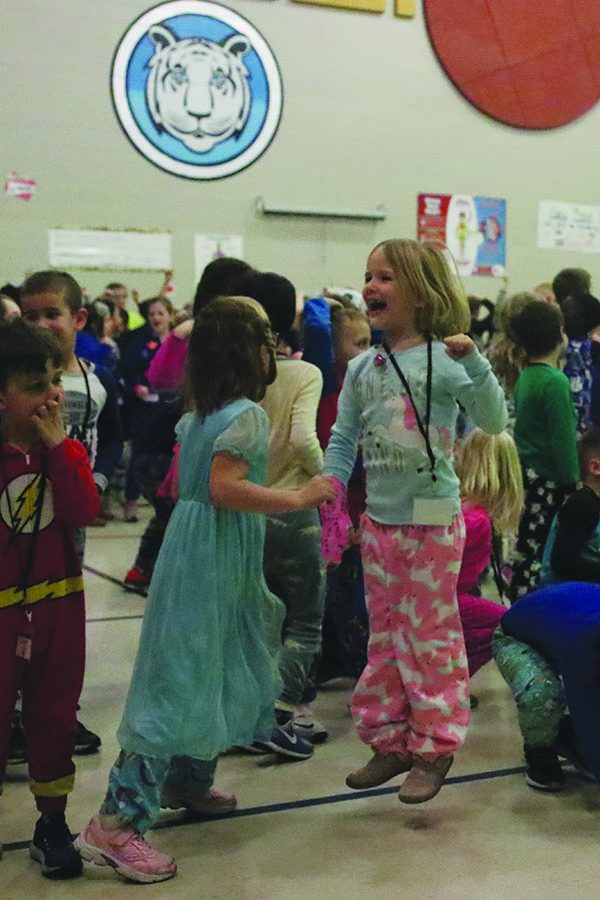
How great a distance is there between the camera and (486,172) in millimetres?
10555

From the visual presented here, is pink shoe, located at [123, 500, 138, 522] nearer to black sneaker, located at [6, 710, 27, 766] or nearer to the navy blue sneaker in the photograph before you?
black sneaker, located at [6, 710, 27, 766]

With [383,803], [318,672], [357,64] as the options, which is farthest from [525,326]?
[357,64]

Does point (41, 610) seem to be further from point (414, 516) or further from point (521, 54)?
point (521, 54)

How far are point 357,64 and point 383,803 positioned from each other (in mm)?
8544

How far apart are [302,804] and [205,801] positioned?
0.25 m

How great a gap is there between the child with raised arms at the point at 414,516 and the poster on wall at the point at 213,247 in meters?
7.17

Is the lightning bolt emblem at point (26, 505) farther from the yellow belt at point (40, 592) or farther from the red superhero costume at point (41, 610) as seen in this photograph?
the yellow belt at point (40, 592)

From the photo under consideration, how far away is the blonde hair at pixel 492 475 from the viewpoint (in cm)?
337

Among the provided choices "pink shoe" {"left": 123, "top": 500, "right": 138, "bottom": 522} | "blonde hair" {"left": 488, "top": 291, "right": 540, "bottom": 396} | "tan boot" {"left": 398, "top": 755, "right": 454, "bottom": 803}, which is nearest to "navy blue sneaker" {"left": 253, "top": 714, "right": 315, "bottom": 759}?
"tan boot" {"left": 398, "top": 755, "right": 454, "bottom": 803}

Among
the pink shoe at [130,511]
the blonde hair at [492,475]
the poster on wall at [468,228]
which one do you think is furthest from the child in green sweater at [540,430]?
the poster on wall at [468,228]

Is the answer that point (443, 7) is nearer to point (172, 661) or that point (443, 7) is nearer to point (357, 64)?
point (357, 64)

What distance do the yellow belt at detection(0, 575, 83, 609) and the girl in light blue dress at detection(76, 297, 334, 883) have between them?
177 mm

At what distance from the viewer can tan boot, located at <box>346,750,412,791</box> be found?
2.56 metres

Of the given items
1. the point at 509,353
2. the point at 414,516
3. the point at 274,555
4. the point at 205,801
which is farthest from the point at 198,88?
the point at 205,801
